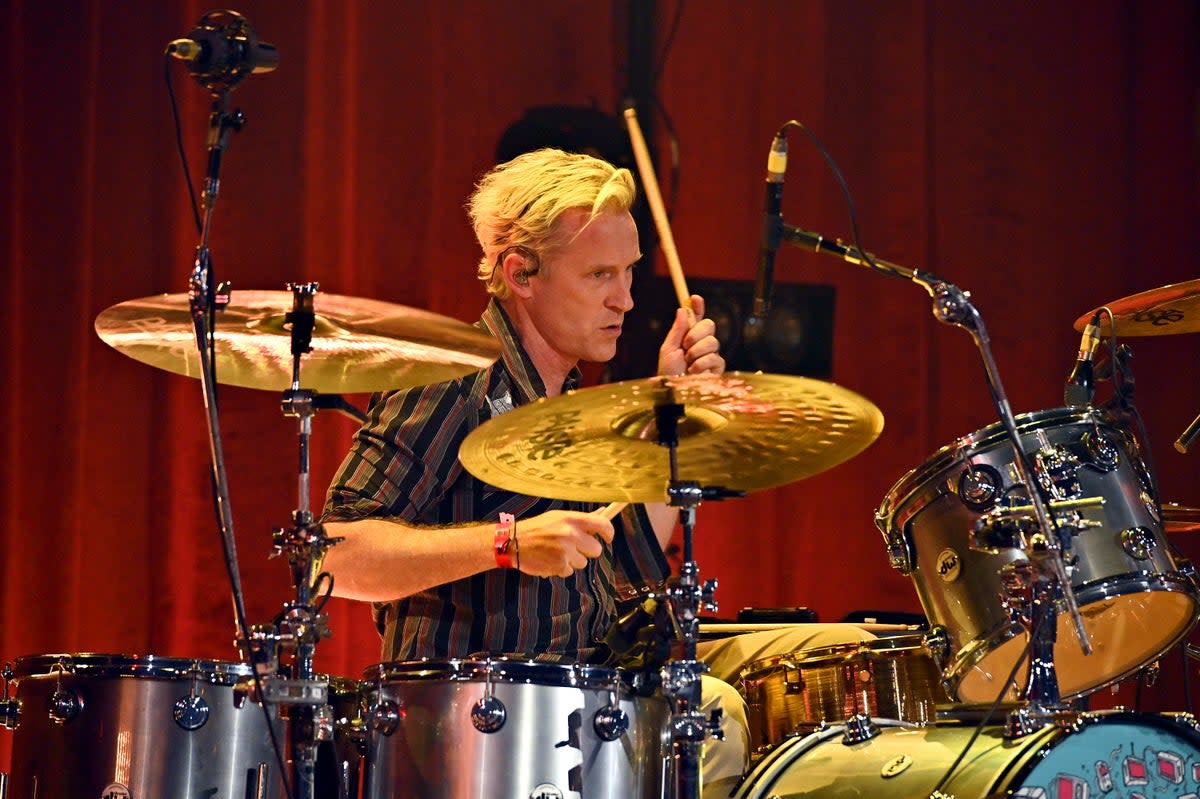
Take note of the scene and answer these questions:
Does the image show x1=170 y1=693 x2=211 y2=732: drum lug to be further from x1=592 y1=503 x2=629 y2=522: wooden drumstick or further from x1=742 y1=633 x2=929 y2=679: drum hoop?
x1=742 y1=633 x2=929 y2=679: drum hoop

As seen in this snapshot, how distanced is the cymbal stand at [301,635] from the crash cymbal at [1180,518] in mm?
→ 1562

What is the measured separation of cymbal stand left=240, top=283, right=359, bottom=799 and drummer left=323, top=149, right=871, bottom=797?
0.91 ft

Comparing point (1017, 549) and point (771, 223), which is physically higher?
point (771, 223)

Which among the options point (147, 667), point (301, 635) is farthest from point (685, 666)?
point (147, 667)

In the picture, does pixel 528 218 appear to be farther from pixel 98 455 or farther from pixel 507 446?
A: pixel 98 455

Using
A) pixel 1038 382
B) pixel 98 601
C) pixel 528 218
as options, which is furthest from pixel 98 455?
pixel 1038 382

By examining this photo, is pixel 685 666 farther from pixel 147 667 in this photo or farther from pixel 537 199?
pixel 537 199

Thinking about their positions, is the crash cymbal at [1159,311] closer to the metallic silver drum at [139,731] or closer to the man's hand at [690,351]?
the man's hand at [690,351]

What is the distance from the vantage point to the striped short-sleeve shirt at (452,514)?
93.7 inches

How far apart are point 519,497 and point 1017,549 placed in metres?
0.83

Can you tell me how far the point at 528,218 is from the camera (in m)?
2.67

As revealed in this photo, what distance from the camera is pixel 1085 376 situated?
7.87 feet

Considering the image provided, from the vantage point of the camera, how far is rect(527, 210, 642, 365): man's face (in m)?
2.64

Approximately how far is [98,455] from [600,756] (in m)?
1.83
